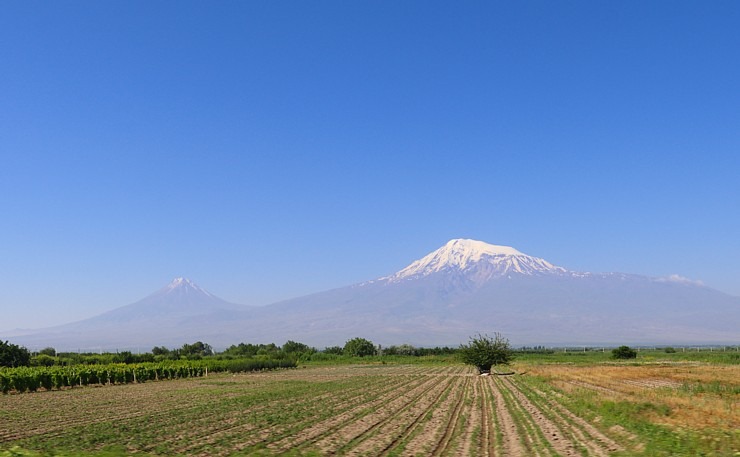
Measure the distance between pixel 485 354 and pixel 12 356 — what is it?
72864 mm

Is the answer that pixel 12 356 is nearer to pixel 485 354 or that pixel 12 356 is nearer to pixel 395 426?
pixel 485 354

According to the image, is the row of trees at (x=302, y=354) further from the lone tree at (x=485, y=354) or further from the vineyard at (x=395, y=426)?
the vineyard at (x=395, y=426)

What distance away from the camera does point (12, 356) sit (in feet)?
334

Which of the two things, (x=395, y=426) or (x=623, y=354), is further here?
(x=623, y=354)

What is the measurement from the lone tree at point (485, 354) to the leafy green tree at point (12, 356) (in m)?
68.4

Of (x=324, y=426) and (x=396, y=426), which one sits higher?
(x=324, y=426)

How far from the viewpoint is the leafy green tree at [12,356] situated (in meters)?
99.6

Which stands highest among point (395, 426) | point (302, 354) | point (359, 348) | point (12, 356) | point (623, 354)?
point (12, 356)

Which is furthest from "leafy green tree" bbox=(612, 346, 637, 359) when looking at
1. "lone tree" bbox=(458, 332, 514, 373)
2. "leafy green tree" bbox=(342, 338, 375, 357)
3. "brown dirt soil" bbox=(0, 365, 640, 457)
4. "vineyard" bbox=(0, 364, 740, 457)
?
"brown dirt soil" bbox=(0, 365, 640, 457)

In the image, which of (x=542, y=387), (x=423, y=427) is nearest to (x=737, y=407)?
(x=423, y=427)

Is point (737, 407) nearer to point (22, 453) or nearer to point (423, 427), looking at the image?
point (423, 427)

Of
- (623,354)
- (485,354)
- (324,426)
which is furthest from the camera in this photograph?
(623,354)

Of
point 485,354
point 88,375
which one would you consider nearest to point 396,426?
point 88,375

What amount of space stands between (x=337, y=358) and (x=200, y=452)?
447 feet
